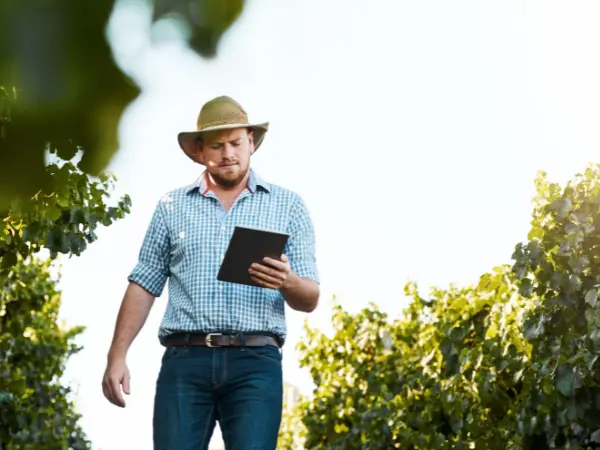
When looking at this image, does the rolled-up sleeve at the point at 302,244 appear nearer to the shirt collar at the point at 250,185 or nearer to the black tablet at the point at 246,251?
the shirt collar at the point at 250,185

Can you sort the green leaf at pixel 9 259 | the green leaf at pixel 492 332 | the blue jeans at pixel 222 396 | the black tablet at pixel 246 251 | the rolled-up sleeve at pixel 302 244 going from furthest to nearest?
the green leaf at pixel 492 332, the green leaf at pixel 9 259, the rolled-up sleeve at pixel 302 244, the blue jeans at pixel 222 396, the black tablet at pixel 246 251

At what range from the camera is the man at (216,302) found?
129 inches

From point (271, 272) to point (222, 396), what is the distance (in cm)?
47

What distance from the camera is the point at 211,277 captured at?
338cm

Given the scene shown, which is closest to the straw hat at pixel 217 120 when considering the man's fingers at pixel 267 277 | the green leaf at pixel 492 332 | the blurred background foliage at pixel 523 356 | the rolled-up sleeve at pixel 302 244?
the rolled-up sleeve at pixel 302 244

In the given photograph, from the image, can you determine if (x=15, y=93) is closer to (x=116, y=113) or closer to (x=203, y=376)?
(x=116, y=113)

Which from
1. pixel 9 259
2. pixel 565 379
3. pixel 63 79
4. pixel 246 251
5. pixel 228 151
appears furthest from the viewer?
pixel 9 259

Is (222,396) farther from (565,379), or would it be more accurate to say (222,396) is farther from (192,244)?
(565,379)

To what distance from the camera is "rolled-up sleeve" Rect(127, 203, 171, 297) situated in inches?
140

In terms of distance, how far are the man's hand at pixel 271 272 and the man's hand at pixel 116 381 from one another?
58cm

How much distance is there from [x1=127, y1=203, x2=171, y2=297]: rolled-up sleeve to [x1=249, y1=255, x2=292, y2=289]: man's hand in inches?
21.7

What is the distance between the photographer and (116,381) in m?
3.38

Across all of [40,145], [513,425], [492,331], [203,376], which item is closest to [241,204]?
[203,376]

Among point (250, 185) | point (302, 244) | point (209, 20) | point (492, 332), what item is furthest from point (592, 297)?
point (209, 20)
